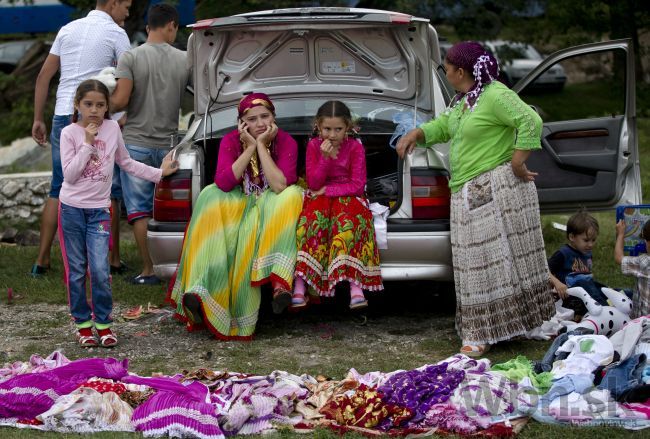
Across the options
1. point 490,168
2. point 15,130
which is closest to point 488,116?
point 490,168

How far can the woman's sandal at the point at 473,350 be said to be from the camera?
5902 millimetres

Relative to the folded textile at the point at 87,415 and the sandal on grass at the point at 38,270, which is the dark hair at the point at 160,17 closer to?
the sandal on grass at the point at 38,270

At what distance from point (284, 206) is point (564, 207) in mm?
2494

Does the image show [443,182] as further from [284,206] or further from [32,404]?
[32,404]

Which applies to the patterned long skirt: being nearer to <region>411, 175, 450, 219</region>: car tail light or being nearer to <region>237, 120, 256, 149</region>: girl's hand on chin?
<region>411, 175, 450, 219</region>: car tail light

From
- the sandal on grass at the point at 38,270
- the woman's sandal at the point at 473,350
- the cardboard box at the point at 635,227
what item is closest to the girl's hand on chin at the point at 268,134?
the woman's sandal at the point at 473,350

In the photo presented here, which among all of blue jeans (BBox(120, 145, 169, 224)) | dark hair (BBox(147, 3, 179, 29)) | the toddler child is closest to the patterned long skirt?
the toddler child

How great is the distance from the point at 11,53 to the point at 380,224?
1855cm

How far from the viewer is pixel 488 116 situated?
590 cm

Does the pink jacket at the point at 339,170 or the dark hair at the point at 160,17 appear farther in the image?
the dark hair at the point at 160,17

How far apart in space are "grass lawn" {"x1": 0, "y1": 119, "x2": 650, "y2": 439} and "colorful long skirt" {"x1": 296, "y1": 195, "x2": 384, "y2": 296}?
0.40 meters

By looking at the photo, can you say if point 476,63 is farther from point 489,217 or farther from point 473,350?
point 473,350

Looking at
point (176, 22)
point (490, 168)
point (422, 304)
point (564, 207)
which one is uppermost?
point (176, 22)

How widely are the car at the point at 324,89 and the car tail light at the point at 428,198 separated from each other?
0.07 meters
